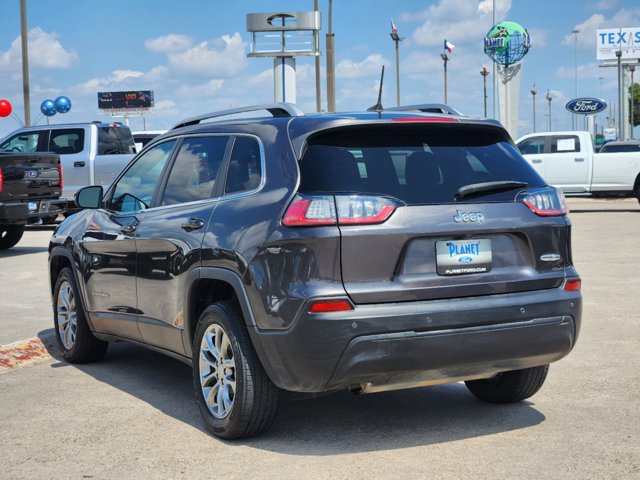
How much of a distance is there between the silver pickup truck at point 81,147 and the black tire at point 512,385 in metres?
16.8

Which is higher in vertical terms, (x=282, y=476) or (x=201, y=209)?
(x=201, y=209)

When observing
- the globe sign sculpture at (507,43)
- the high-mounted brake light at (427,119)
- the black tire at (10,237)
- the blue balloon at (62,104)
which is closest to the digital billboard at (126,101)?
the blue balloon at (62,104)

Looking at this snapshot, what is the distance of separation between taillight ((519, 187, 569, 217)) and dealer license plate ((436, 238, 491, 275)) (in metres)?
0.35

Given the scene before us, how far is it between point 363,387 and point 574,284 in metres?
1.32

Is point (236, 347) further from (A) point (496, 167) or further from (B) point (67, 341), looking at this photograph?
(B) point (67, 341)

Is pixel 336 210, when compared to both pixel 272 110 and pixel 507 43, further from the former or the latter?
pixel 507 43

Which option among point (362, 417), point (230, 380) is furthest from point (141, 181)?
point (362, 417)

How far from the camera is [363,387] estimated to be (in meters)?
5.01

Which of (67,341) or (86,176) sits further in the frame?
(86,176)

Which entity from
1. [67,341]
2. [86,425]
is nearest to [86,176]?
[67,341]

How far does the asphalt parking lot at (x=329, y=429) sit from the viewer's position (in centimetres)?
482

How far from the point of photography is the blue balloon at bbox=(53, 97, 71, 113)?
1885 inches

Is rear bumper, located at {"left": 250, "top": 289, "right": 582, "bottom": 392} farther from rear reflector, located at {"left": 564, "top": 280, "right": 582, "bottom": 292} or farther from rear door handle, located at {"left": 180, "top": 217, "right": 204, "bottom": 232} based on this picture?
rear door handle, located at {"left": 180, "top": 217, "right": 204, "bottom": 232}

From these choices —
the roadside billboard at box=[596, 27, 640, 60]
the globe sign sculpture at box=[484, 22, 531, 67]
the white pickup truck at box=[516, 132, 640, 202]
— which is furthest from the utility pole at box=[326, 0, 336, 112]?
the roadside billboard at box=[596, 27, 640, 60]
